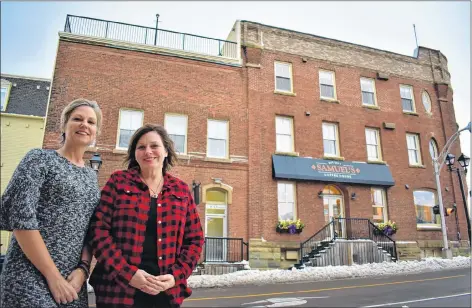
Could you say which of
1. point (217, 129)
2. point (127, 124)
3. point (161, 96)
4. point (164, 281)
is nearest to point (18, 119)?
point (127, 124)

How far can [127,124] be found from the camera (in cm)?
1462

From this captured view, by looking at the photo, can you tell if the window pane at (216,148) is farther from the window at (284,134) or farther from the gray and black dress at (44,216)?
the gray and black dress at (44,216)

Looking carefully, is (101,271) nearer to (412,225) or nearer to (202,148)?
(202,148)

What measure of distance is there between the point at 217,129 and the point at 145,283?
45.0 ft

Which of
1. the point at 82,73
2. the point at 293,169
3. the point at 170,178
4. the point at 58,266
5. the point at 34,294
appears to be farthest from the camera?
the point at 293,169

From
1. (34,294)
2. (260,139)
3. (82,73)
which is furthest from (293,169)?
(34,294)

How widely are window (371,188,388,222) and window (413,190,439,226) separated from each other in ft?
7.18

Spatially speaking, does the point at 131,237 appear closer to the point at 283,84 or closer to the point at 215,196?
the point at 215,196

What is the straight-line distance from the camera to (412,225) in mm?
17359

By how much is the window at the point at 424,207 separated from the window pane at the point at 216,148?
450 inches

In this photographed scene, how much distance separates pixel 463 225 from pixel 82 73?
73.7 feet

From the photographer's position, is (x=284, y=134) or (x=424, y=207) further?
(x=424, y=207)

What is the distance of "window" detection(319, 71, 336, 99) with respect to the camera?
18.2 meters

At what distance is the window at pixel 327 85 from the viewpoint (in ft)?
59.9
